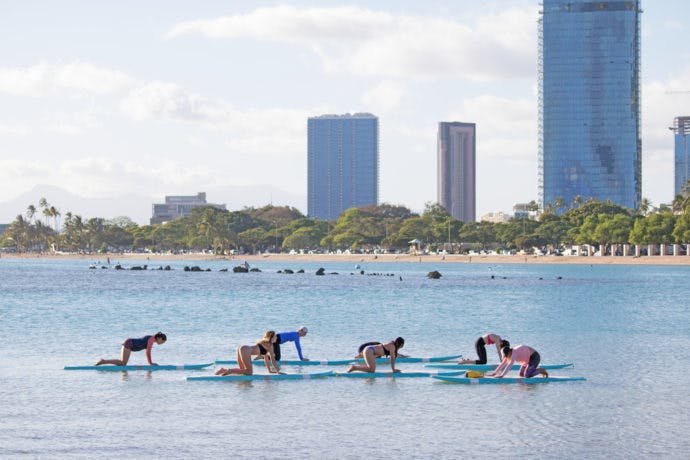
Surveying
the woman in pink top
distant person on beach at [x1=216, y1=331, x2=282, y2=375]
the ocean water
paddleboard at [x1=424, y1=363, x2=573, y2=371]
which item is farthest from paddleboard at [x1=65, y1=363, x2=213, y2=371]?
the woman in pink top

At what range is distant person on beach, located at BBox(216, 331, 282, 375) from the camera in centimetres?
3916

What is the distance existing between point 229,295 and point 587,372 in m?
72.6

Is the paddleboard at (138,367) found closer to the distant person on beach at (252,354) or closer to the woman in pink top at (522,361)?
the distant person on beach at (252,354)

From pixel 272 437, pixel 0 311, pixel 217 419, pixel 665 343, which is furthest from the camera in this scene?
pixel 0 311

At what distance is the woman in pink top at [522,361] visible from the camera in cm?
3838

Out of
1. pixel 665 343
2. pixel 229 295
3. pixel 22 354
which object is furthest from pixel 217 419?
pixel 229 295

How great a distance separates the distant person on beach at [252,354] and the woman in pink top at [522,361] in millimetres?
7491

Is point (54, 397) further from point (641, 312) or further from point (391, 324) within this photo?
point (641, 312)

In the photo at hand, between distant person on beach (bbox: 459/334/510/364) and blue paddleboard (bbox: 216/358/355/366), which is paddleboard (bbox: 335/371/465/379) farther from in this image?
blue paddleboard (bbox: 216/358/355/366)

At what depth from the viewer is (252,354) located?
Answer: 129ft

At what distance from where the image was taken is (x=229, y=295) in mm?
112375

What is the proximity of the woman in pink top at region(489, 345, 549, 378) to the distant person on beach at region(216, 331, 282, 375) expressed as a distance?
7491mm

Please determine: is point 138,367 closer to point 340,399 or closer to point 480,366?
point 340,399

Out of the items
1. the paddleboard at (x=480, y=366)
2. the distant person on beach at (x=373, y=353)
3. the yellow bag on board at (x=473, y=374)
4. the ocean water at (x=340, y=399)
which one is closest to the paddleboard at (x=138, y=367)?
the ocean water at (x=340, y=399)
